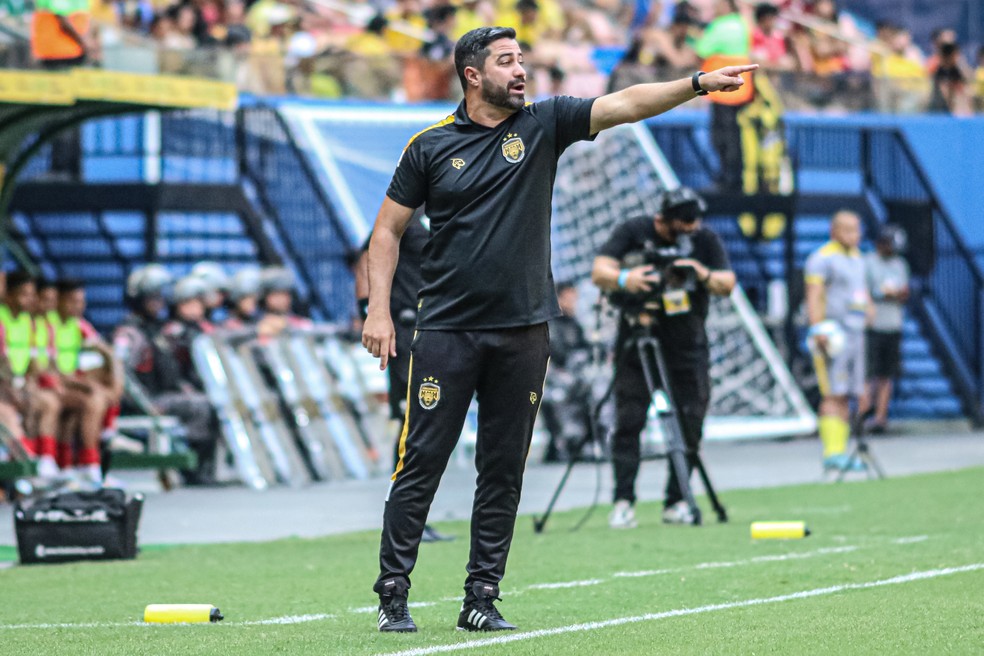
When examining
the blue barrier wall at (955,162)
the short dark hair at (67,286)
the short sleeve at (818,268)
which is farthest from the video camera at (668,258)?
the blue barrier wall at (955,162)

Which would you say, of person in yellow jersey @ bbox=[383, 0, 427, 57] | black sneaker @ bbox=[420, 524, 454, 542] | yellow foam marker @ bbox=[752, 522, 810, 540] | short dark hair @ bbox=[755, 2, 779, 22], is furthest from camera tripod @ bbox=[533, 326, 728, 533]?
short dark hair @ bbox=[755, 2, 779, 22]

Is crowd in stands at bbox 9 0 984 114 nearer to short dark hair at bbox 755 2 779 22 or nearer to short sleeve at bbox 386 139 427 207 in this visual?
short dark hair at bbox 755 2 779 22

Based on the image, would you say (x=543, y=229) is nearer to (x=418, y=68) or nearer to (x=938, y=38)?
(x=418, y=68)

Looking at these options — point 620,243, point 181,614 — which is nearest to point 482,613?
point 181,614

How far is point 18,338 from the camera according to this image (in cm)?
1579

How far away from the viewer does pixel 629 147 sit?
23.5 meters

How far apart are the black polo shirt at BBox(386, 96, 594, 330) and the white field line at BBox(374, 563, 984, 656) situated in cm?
112

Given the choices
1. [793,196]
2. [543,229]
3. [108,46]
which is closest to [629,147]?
[793,196]

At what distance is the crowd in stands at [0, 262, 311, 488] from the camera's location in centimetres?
1548

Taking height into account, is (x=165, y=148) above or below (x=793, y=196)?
above

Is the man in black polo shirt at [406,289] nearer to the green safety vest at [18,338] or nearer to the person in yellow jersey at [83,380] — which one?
the person in yellow jersey at [83,380]

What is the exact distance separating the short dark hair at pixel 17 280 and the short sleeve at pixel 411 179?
359 inches

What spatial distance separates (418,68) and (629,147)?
2.78 m

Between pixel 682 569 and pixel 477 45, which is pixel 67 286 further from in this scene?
pixel 477 45
